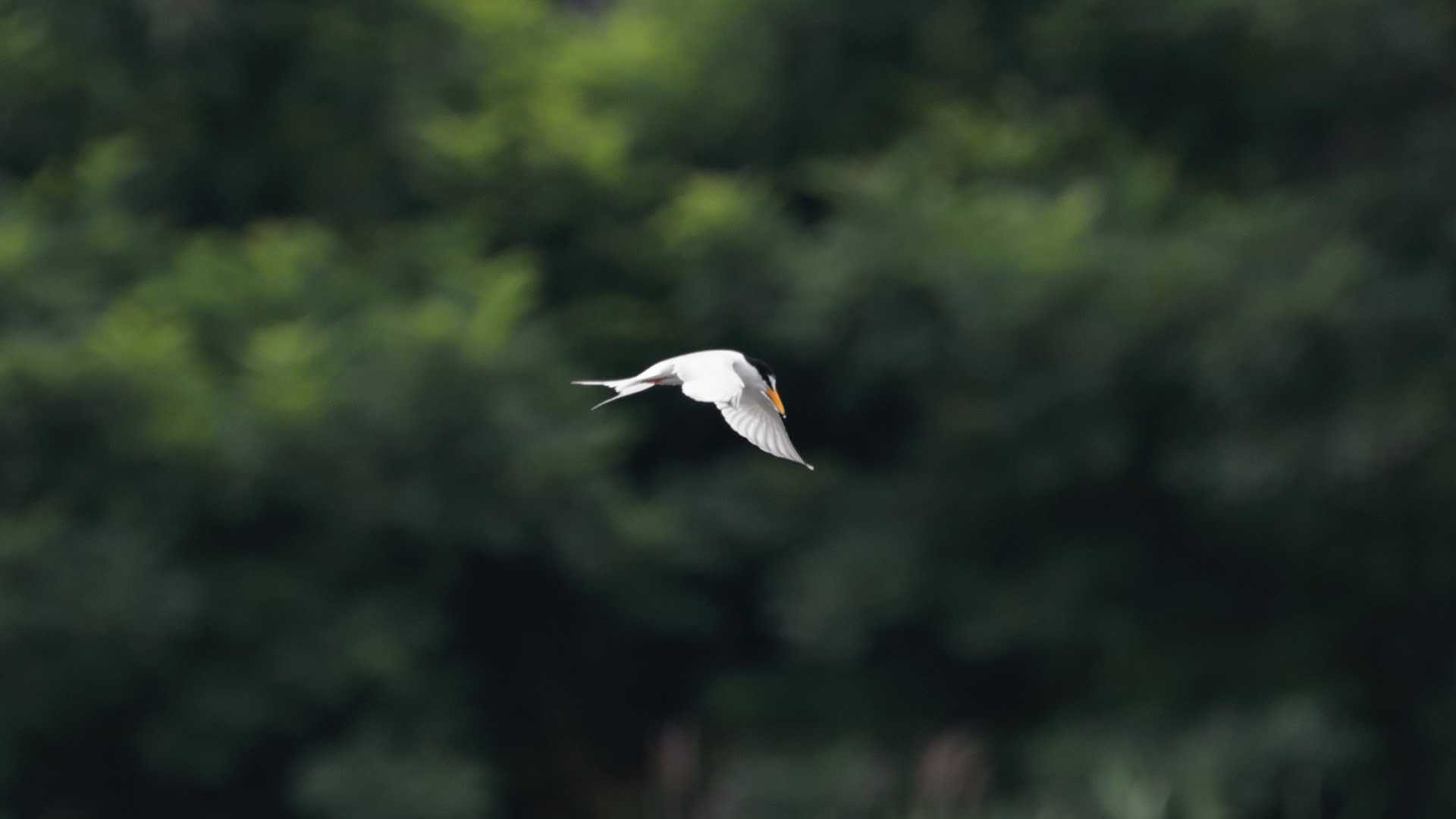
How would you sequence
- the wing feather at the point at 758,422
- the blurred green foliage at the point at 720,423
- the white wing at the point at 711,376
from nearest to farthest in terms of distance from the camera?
the white wing at the point at 711,376 < the wing feather at the point at 758,422 < the blurred green foliage at the point at 720,423

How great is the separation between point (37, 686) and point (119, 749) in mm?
818

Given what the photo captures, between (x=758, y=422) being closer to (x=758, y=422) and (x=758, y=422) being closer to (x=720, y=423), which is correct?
(x=758, y=422)

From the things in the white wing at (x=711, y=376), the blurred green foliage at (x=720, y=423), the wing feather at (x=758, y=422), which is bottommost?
the blurred green foliage at (x=720, y=423)

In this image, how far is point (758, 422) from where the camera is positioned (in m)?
4.80

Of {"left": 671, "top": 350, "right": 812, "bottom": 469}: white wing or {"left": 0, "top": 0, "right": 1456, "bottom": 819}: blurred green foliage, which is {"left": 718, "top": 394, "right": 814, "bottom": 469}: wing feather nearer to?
{"left": 671, "top": 350, "right": 812, "bottom": 469}: white wing

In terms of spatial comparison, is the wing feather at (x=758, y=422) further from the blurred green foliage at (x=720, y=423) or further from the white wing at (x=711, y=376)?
the blurred green foliage at (x=720, y=423)

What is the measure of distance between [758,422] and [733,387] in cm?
103

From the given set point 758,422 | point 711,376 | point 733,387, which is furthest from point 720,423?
point 733,387

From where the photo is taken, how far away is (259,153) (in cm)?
1139

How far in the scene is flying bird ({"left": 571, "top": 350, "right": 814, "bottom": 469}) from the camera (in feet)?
12.4

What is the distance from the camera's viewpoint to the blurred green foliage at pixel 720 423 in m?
9.89

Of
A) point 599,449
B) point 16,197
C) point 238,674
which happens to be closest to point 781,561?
point 599,449

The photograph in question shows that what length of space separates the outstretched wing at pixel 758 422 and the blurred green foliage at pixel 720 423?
4.90 meters

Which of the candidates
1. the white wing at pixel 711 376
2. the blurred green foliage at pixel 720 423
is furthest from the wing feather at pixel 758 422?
the blurred green foliage at pixel 720 423
